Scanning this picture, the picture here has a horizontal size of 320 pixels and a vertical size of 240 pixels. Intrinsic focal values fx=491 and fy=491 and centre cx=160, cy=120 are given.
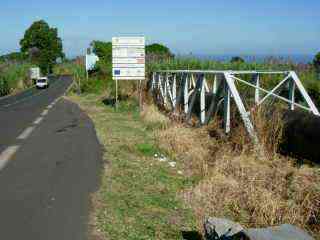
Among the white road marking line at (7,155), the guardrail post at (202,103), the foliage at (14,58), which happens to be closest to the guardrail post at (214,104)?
the guardrail post at (202,103)

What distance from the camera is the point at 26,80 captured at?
6391 cm

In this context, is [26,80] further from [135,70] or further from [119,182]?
[119,182]

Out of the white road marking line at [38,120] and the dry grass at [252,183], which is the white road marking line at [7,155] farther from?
the white road marking line at [38,120]

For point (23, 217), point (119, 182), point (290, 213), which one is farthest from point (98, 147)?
point (290, 213)

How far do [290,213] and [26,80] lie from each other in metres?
61.6

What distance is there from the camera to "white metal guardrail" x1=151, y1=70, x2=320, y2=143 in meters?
9.95

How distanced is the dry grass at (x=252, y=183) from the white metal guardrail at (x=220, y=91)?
1.27 feet

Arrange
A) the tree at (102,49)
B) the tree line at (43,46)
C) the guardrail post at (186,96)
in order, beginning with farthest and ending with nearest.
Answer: the tree line at (43,46)
the tree at (102,49)
the guardrail post at (186,96)

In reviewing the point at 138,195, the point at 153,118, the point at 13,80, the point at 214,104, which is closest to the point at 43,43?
the point at 13,80

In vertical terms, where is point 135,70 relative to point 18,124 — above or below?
above

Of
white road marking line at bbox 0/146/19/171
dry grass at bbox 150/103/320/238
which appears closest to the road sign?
white road marking line at bbox 0/146/19/171

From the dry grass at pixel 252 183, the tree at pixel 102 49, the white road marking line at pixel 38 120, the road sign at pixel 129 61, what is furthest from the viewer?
the tree at pixel 102 49

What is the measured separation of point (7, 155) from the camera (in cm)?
995

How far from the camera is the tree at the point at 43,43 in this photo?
104562 millimetres
